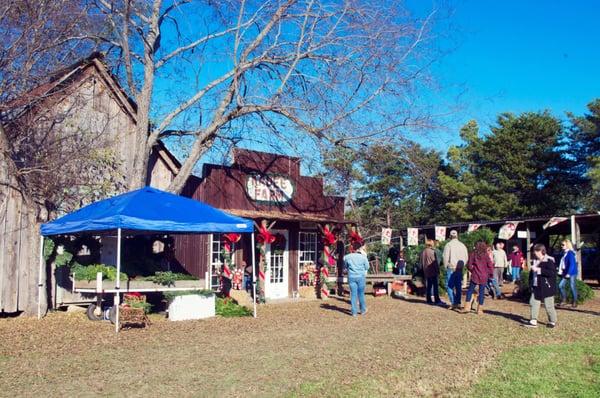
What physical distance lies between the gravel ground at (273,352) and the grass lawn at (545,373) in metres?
0.29

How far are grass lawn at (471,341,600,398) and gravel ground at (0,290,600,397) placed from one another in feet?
0.94

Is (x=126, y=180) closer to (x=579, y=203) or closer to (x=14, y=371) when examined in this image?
(x=14, y=371)

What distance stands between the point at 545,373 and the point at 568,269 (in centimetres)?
748

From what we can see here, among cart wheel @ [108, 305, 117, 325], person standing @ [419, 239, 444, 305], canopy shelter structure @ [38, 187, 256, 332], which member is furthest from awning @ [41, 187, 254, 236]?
person standing @ [419, 239, 444, 305]

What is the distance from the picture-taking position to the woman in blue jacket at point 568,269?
44.1 ft

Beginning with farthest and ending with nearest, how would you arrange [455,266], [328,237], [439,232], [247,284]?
[439,232] < [328,237] < [247,284] < [455,266]

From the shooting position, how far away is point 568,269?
1375cm

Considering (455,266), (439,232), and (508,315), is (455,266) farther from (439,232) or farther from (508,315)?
(439,232)

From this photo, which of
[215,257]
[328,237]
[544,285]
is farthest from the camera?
[328,237]

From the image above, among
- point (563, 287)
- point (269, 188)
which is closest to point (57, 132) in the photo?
point (269, 188)

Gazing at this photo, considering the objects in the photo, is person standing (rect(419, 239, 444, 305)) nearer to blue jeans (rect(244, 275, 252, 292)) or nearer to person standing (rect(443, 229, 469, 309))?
person standing (rect(443, 229, 469, 309))

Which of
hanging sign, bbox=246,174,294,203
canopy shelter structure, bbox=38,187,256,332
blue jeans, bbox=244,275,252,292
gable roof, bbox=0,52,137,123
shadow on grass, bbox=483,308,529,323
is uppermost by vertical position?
gable roof, bbox=0,52,137,123

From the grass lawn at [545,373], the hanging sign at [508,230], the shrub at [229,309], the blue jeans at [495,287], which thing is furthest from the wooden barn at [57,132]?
the hanging sign at [508,230]

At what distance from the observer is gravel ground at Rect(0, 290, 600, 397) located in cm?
663
